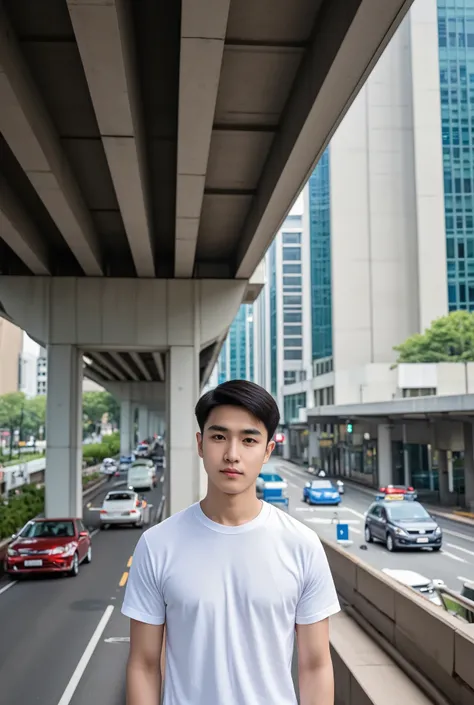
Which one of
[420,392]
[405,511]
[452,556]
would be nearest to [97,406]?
[420,392]

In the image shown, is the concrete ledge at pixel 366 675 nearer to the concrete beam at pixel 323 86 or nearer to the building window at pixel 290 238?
the concrete beam at pixel 323 86

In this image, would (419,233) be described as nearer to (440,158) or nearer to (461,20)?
(440,158)

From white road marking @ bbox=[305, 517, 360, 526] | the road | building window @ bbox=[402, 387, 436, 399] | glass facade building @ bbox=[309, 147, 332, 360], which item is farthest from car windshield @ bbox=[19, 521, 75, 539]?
glass facade building @ bbox=[309, 147, 332, 360]

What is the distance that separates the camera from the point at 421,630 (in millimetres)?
6344

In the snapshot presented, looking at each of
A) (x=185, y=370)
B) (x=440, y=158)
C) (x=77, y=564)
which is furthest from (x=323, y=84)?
(x=440, y=158)

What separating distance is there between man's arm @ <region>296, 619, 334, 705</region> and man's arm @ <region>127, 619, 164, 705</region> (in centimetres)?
53

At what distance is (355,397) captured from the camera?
6538 cm

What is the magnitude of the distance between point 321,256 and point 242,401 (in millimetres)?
73187

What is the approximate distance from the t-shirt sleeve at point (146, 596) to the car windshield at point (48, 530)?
47.9ft

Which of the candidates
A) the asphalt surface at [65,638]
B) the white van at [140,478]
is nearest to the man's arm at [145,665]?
the asphalt surface at [65,638]

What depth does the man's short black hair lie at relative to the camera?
110 inches

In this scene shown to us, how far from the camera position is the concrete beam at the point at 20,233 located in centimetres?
1420

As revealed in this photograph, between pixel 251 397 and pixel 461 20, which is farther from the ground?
A: pixel 461 20

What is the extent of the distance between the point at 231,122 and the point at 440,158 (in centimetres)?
6529
